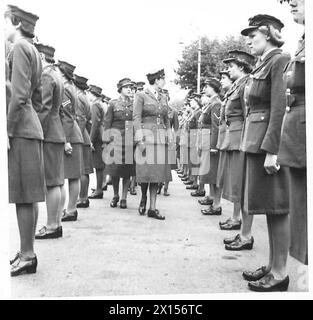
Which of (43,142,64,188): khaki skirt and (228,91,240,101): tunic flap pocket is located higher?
(228,91,240,101): tunic flap pocket

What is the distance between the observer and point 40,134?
3.95m

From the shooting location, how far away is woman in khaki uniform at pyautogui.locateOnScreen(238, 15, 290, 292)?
142 inches

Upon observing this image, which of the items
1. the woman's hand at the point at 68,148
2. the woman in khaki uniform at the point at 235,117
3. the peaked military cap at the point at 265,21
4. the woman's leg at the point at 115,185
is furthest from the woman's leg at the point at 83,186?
the peaked military cap at the point at 265,21

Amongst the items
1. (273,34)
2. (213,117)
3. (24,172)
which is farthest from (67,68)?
(273,34)

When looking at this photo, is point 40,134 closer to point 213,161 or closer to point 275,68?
point 275,68

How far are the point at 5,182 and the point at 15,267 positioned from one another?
118cm

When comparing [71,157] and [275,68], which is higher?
[275,68]

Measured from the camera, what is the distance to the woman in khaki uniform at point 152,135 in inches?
265

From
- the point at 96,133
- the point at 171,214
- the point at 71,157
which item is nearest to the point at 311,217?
the point at 71,157

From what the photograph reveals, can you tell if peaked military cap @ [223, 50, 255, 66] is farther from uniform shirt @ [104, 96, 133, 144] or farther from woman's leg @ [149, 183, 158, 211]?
uniform shirt @ [104, 96, 133, 144]

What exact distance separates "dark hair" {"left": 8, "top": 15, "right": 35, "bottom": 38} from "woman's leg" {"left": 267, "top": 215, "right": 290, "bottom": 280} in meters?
2.52

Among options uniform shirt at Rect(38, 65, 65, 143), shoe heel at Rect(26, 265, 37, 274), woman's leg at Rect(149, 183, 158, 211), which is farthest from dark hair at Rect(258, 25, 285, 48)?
woman's leg at Rect(149, 183, 158, 211)

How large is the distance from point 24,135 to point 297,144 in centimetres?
212
